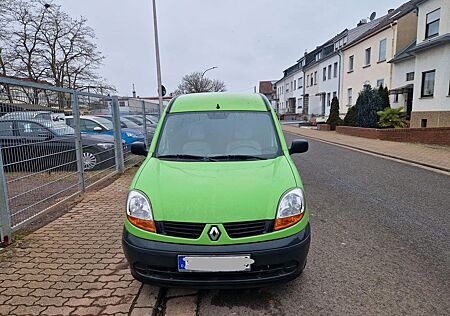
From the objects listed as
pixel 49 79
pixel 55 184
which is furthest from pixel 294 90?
pixel 55 184

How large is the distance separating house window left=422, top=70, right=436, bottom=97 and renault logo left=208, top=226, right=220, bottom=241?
18.5m

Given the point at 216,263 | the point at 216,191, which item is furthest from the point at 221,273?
the point at 216,191

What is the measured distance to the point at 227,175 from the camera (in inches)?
116

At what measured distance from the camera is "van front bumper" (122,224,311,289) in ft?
8.24

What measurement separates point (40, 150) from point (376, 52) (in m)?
26.0

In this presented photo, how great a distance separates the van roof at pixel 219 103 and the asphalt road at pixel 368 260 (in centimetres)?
200

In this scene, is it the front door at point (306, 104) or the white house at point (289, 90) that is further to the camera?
the white house at point (289, 90)

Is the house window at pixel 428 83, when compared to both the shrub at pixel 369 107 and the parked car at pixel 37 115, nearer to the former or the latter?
the shrub at pixel 369 107

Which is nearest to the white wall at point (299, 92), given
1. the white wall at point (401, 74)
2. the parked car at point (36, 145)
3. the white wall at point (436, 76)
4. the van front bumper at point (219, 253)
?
the white wall at point (401, 74)

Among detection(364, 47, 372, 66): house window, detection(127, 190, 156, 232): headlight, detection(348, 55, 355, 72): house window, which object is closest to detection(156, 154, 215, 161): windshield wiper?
detection(127, 190, 156, 232): headlight

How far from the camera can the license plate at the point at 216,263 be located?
8.18 ft

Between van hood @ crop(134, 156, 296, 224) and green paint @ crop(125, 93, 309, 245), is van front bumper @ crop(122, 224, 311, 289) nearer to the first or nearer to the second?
green paint @ crop(125, 93, 309, 245)

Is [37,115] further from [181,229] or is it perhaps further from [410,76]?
[410,76]

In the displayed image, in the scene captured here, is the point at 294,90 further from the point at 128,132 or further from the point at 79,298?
the point at 79,298
